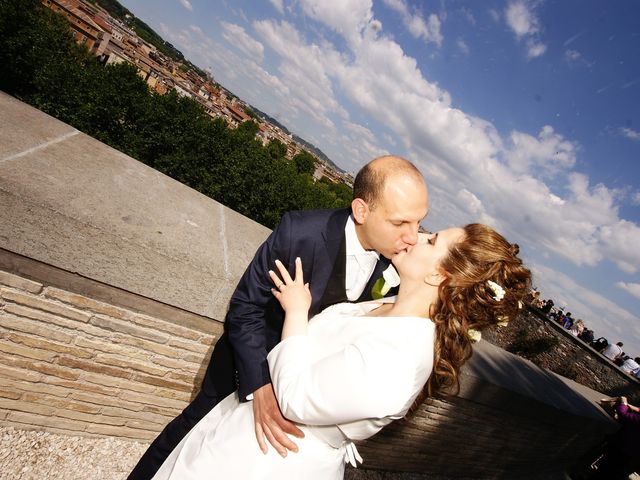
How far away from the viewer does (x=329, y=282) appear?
1991mm

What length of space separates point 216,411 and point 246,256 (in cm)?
95

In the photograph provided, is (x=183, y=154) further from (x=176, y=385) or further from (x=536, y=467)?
(x=536, y=467)

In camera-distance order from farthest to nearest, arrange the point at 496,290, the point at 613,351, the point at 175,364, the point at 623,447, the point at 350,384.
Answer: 1. the point at 613,351
2. the point at 623,447
3. the point at 175,364
4. the point at 496,290
5. the point at 350,384

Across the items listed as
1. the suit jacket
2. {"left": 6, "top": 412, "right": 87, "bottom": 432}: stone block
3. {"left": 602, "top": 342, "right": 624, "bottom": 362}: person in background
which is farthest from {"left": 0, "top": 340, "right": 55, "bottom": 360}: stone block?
{"left": 602, "top": 342, "right": 624, "bottom": 362}: person in background

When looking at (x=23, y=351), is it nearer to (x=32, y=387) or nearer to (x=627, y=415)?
(x=32, y=387)

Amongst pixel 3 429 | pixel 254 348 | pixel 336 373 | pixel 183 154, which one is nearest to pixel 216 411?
pixel 254 348

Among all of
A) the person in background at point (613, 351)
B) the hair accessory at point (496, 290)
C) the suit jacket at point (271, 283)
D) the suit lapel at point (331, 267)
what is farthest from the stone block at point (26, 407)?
the person in background at point (613, 351)

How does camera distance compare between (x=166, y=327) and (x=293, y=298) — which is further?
(x=166, y=327)

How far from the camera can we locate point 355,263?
2141 millimetres

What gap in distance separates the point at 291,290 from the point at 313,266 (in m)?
0.21

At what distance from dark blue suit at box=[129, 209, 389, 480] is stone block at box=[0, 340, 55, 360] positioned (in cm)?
83

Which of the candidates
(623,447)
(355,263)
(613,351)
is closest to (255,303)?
(355,263)

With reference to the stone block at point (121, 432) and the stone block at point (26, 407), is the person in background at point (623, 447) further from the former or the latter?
the stone block at point (26, 407)

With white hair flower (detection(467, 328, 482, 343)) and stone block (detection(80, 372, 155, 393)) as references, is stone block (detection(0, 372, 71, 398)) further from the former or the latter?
white hair flower (detection(467, 328, 482, 343))
